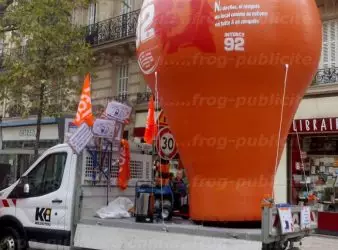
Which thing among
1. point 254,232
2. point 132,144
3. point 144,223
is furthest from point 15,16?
point 254,232

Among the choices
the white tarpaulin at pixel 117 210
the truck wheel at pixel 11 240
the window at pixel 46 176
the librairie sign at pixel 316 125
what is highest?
the librairie sign at pixel 316 125

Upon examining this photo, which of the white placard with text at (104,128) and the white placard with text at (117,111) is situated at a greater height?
the white placard with text at (117,111)

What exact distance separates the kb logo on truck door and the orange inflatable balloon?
225 centimetres

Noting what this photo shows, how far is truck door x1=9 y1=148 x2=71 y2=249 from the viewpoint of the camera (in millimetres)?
7488

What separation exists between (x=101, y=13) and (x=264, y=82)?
16056 millimetres

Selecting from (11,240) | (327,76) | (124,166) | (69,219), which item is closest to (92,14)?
(327,76)

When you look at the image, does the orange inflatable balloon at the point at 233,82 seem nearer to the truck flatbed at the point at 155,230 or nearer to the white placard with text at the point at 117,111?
the truck flatbed at the point at 155,230

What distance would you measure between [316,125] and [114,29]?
9499mm

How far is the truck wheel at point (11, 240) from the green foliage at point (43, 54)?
20.8 ft

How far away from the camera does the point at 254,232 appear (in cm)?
571

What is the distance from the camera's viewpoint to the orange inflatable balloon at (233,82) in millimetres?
6465

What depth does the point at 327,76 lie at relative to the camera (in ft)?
49.1

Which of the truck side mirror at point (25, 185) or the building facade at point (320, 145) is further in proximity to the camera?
the building facade at point (320, 145)

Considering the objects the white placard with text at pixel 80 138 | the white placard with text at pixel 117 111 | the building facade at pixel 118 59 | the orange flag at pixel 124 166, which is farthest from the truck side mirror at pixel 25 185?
the building facade at pixel 118 59
